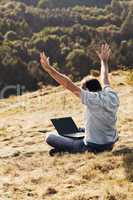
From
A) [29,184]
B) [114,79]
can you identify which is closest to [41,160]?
[29,184]

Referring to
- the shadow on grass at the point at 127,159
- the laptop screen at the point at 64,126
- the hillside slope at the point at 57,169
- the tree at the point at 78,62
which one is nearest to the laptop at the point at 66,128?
the laptop screen at the point at 64,126

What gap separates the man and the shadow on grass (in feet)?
→ 0.49

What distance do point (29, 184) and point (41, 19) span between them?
7727 centimetres

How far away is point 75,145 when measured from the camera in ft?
20.4

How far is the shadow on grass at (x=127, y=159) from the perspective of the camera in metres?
5.16

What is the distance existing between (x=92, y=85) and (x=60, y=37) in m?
60.4

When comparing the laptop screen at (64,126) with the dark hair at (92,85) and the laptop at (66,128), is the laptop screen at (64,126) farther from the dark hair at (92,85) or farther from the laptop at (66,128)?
the dark hair at (92,85)

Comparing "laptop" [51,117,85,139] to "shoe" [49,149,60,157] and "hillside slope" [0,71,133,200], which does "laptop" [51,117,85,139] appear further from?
"hillside slope" [0,71,133,200]

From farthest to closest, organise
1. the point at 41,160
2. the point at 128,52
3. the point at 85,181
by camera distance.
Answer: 1. the point at 128,52
2. the point at 41,160
3. the point at 85,181

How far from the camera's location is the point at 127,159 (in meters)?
5.66

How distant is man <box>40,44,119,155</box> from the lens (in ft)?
18.5

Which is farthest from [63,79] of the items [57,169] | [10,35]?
[10,35]

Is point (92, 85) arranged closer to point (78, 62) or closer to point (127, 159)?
point (127, 159)

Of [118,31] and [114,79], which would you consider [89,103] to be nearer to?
[114,79]
